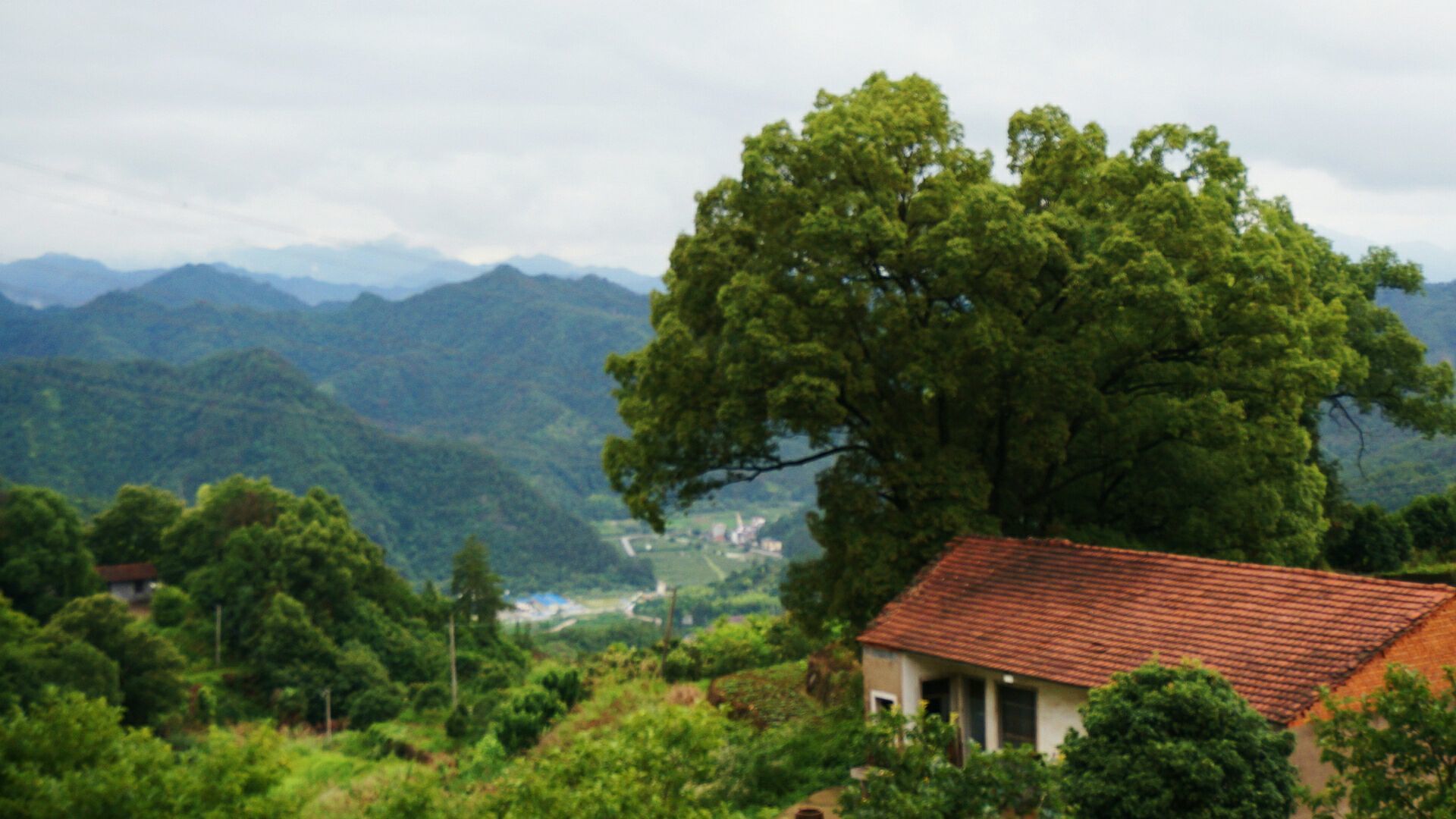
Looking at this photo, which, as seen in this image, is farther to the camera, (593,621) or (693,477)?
(593,621)

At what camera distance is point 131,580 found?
52562 mm

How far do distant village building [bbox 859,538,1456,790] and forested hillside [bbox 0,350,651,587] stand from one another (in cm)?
9252

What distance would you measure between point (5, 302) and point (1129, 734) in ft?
674

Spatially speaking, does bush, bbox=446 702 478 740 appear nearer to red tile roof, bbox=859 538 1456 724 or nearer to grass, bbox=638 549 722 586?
red tile roof, bbox=859 538 1456 724

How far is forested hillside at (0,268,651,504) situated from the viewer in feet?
520

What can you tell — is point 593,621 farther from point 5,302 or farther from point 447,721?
point 5,302

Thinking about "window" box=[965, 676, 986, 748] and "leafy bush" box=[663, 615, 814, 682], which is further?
"leafy bush" box=[663, 615, 814, 682]

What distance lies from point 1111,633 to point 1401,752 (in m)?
4.34

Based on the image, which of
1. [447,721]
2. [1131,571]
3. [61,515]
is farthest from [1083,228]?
[61,515]

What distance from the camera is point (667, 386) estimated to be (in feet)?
57.6

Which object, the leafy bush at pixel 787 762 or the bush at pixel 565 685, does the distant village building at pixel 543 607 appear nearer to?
the bush at pixel 565 685

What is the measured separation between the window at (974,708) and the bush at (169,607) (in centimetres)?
3986

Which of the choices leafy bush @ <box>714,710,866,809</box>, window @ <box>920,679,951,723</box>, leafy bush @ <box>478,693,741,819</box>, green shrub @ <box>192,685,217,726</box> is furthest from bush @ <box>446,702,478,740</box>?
leafy bush @ <box>478,693,741,819</box>

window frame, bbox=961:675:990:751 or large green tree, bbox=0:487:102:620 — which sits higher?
window frame, bbox=961:675:990:751
